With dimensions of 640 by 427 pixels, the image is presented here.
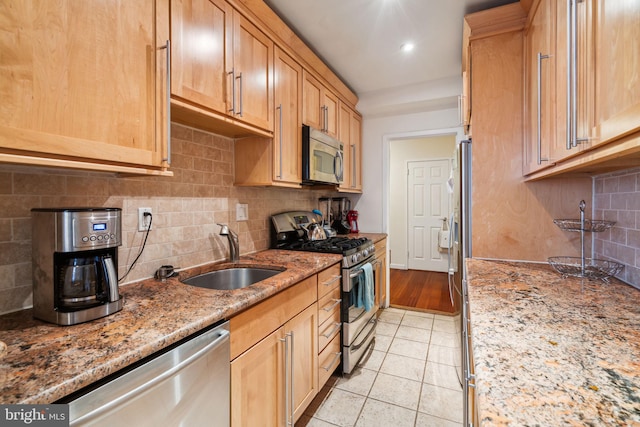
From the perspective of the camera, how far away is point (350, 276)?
2.07 meters

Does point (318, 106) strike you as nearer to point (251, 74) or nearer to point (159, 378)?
point (251, 74)

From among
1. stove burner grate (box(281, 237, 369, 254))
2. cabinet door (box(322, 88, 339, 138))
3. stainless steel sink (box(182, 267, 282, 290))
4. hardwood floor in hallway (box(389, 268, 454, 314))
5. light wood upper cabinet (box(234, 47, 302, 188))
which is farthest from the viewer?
hardwood floor in hallway (box(389, 268, 454, 314))

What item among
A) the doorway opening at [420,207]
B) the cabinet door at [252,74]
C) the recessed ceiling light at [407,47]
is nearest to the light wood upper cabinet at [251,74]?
the cabinet door at [252,74]

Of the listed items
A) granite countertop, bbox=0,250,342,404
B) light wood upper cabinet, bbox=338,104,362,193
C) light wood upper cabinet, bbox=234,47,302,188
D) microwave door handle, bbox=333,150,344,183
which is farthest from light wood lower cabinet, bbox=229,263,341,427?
light wood upper cabinet, bbox=338,104,362,193

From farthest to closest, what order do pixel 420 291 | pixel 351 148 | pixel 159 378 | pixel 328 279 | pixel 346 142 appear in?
pixel 420 291 < pixel 351 148 < pixel 346 142 < pixel 328 279 < pixel 159 378

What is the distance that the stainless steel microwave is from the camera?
2205mm

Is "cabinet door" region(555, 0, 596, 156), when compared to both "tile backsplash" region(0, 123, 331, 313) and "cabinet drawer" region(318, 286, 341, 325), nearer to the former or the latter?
"cabinet drawer" region(318, 286, 341, 325)

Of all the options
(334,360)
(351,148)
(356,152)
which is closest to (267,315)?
(334,360)

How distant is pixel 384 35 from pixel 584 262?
1.97 m

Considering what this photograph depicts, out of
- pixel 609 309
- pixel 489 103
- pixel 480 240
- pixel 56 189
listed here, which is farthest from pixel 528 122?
pixel 56 189

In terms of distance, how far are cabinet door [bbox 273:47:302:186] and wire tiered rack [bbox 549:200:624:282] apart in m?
1.66

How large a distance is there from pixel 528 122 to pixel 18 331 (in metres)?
2.44

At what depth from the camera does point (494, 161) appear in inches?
70.5

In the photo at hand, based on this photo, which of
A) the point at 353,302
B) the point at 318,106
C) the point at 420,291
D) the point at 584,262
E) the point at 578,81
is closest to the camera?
the point at 578,81
